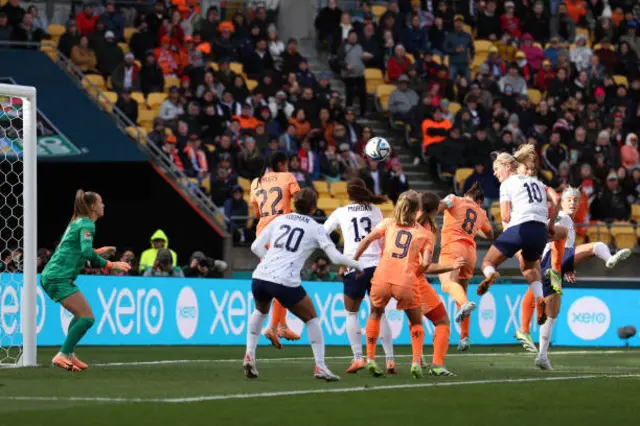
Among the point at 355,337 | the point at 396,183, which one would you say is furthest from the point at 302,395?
the point at 396,183

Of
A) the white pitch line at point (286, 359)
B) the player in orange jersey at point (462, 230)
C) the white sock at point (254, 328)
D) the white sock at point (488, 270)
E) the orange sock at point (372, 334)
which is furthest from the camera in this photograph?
the player in orange jersey at point (462, 230)

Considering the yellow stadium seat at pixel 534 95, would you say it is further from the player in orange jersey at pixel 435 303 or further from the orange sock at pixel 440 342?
the orange sock at pixel 440 342

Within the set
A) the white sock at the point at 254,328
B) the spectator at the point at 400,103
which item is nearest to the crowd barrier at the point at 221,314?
the white sock at the point at 254,328

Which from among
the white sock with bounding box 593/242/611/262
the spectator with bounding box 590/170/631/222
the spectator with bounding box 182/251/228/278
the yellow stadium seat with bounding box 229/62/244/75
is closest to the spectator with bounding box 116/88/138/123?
the yellow stadium seat with bounding box 229/62/244/75

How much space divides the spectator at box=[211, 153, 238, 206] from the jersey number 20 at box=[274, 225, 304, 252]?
12330 millimetres

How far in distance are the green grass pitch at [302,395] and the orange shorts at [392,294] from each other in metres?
0.73

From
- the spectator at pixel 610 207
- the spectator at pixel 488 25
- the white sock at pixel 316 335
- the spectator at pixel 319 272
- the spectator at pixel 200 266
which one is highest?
the spectator at pixel 488 25

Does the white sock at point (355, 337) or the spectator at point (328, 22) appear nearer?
the white sock at point (355, 337)

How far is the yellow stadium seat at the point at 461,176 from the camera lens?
2791 cm

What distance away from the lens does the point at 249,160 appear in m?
25.4

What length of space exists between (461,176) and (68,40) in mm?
8324

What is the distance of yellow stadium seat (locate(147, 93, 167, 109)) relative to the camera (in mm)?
26234

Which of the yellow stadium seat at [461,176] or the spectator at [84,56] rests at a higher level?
the spectator at [84,56]

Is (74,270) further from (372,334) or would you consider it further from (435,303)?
(435,303)
